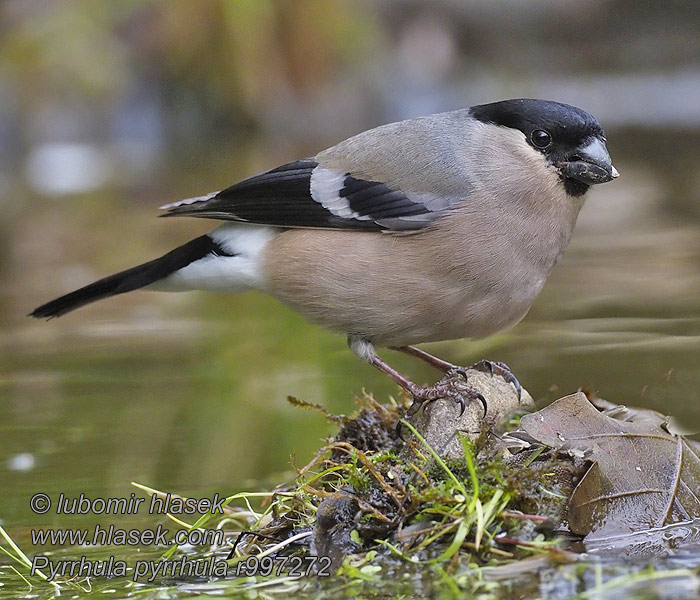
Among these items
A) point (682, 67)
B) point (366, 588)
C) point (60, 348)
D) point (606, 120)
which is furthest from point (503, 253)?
point (682, 67)

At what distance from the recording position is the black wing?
4.98 m

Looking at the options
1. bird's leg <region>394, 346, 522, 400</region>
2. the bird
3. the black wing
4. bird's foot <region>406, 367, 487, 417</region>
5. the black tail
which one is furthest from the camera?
the black tail

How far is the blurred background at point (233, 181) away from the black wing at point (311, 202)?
3.35 feet

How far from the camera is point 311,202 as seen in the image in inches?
203

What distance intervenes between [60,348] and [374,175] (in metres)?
3.11

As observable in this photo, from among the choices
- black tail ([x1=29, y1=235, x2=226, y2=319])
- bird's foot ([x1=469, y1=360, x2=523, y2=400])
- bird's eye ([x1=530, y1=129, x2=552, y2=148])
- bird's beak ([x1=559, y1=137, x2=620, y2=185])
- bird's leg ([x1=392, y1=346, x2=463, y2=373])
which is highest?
bird's eye ([x1=530, y1=129, x2=552, y2=148])

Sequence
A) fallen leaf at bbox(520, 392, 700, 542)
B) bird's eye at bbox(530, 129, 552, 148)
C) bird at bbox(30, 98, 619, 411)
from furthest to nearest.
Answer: bird's eye at bbox(530, 129, 552, 148) < bird at bbox(30, 98, 619, 411) < fallen leaf at bbox(520, 392, 700, 542)

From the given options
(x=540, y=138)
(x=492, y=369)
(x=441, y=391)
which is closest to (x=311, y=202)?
(x=540, y=138)

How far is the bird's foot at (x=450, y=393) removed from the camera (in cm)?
411

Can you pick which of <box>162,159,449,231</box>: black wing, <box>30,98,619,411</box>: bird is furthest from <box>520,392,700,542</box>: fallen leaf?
<box>162,159,449,231</box>: black wing

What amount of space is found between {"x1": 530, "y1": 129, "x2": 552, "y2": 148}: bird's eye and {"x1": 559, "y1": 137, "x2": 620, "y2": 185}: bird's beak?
122 mm

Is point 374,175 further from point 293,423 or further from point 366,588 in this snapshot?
point 366,588

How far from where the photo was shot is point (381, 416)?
14.5 ft

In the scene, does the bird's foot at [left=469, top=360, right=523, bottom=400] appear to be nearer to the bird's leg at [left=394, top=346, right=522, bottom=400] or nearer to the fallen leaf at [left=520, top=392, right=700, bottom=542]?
the bird's leg at [left=394, top=346, right=522, bottom=400]
